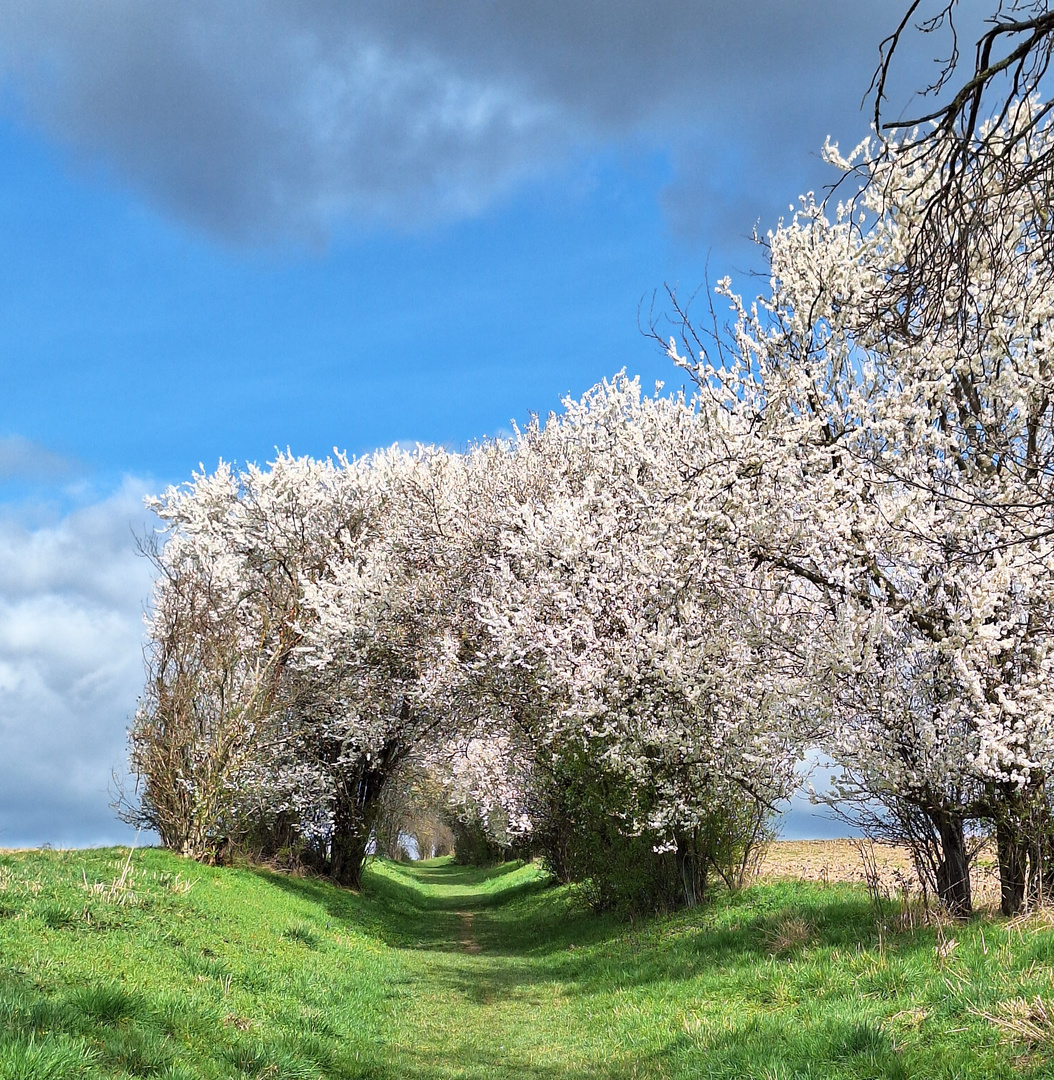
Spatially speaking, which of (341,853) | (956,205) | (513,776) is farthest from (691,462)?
(341,853)

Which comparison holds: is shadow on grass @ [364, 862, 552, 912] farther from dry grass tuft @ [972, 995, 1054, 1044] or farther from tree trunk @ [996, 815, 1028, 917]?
dry grass tuft @ [972, 995, 1054, 1044]

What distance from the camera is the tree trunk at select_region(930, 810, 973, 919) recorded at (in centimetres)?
1051

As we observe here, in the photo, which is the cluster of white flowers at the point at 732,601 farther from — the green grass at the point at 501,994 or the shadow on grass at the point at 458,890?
the shadow on grass at the point at 458,890

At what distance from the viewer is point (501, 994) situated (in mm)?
13016

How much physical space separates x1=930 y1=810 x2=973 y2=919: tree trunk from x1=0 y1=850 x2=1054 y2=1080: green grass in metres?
1.00

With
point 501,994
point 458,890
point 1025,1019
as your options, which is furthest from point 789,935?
point 458,890

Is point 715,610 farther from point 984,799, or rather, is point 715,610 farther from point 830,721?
point 984,799

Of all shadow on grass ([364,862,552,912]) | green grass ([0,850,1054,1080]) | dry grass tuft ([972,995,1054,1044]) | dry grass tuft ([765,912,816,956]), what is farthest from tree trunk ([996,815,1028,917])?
shadow on grass ([364,862,552,912])

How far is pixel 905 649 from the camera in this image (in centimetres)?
1055

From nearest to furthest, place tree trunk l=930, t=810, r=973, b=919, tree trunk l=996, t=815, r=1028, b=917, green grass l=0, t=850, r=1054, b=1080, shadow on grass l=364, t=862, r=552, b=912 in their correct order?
green grass l=0, t=850, r=1054, b=1080 → tree trunk l=996, t=815, r=1028, b=917 → tree trunk l=930, t=810, r=973, b=919 → shadow on grass l=364, t=862, r=552, b=912

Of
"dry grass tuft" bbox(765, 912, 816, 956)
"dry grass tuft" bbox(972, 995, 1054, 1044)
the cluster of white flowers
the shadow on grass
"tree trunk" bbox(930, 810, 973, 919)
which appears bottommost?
the shadow on grass

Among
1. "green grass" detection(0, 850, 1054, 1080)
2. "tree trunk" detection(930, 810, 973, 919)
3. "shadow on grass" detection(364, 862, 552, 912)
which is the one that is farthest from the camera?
"shadow on grass" detection(364, 862, 552, 912)

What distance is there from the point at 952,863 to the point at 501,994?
6735 millimetres

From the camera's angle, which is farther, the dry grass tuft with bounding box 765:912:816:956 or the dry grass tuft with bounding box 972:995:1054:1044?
the dry grass tuft with bounding box 765:912:816:956
